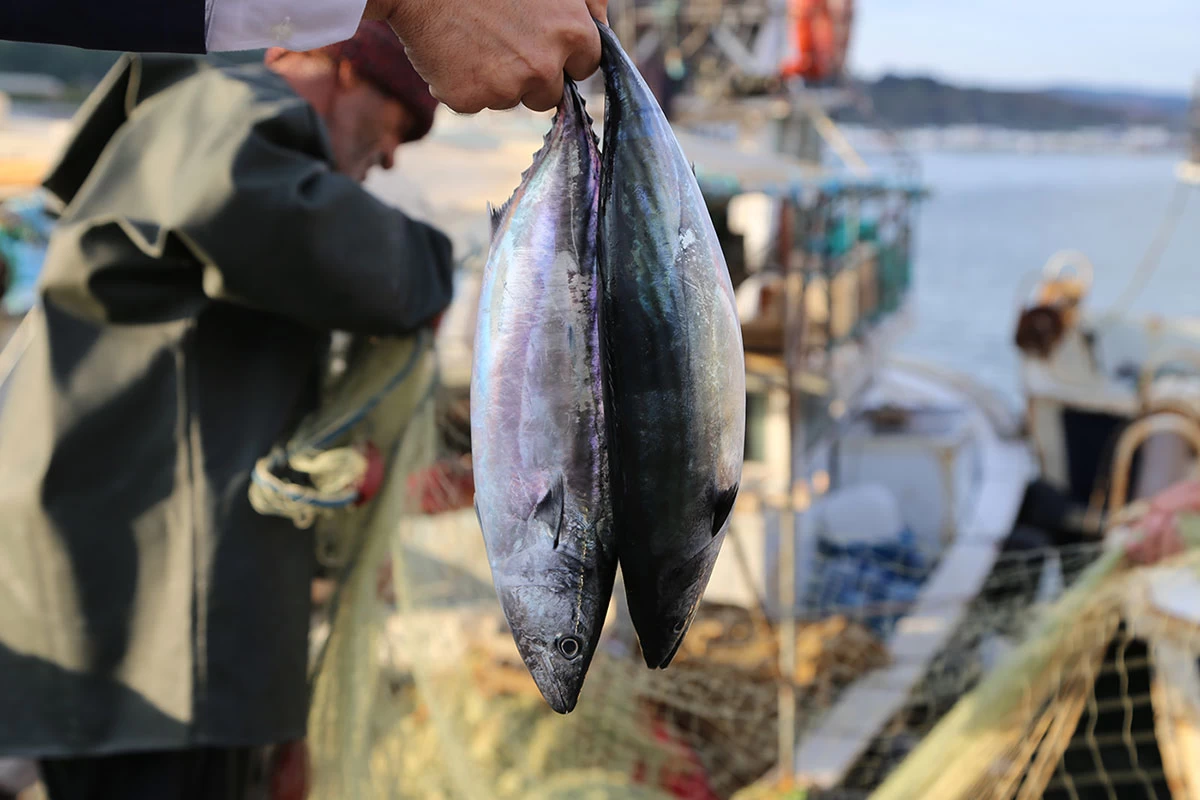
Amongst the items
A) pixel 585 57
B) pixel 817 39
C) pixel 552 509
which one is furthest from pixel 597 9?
pixel 817 39

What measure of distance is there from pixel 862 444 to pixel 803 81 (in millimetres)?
3851

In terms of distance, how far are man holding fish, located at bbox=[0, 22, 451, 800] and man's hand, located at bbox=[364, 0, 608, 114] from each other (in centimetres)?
94

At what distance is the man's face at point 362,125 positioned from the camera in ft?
7.00

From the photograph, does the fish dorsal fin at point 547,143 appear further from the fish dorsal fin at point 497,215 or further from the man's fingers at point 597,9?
the man's fingers at point 597,9

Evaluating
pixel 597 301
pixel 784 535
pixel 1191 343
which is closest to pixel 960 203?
pixel 1191 343

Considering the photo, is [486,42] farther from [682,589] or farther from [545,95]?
[682,589]

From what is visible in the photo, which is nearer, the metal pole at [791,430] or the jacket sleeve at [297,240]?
the jacket sleeve at [297,240]

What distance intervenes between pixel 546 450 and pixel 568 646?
193 millimetres

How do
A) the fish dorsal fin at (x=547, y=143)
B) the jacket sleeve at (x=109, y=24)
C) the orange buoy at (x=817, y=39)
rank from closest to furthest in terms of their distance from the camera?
the jacket sleeve at (x=109, y=24) → the fish dorsal fin at (x=547, y=143) → the orange buoy at (x=817, y=39)

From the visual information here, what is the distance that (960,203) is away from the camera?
8175 centimetres

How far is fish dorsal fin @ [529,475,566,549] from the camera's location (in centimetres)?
95

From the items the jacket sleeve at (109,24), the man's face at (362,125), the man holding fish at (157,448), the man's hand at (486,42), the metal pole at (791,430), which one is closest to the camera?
the jacket sleeve at (109,24)

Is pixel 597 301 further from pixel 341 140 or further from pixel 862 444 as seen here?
pixel 862 444

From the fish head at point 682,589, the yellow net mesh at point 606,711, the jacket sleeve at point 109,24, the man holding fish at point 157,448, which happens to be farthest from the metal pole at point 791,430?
the jacket sleeve at point 109,24
